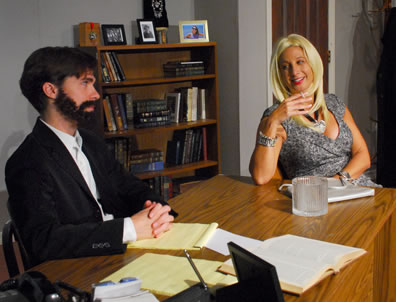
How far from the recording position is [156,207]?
1.70 meters

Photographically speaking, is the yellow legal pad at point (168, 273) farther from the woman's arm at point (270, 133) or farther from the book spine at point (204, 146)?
the book spine at point (204, 146)

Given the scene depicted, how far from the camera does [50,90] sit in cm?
206

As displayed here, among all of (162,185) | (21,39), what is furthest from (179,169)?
(21,39)

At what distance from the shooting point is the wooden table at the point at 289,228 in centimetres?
142

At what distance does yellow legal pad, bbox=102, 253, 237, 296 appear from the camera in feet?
4.30

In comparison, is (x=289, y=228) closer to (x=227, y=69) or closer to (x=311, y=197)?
(x=311, y=197)

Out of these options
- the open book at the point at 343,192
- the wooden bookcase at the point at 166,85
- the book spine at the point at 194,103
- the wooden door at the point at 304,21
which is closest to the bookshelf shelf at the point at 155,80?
the wooden bookcase at the point at 166,85

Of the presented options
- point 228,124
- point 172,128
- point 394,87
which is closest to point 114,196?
point 172,128

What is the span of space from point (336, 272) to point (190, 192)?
97 centimetres

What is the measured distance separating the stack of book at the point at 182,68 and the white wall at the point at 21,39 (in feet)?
2.48

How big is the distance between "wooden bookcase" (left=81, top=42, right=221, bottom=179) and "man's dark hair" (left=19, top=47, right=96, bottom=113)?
7.23 feet

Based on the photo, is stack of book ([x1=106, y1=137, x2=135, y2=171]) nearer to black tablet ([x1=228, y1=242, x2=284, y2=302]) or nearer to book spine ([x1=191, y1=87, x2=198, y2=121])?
book spine ([x1=191, y1=87, x2=198, y2=121])

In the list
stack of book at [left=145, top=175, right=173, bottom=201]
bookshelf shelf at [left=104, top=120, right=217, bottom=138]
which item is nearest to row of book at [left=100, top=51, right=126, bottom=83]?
bookshelf shelf at [left=104, top=120, right=217, bottom=138]

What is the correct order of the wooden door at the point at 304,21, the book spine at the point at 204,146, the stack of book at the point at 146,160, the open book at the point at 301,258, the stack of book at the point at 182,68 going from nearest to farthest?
the open book at the point at 301,258
the stack of book at the point at 146,160
the stack of book at the point at 182,68
the wooden door at the point at 304,21
the book spine at the point at 204,146
